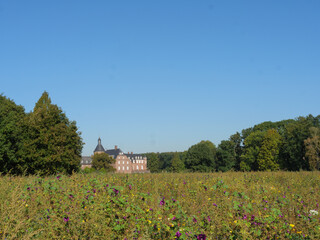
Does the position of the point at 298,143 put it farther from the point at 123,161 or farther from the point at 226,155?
the point at 123,161

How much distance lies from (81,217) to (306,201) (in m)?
5.49

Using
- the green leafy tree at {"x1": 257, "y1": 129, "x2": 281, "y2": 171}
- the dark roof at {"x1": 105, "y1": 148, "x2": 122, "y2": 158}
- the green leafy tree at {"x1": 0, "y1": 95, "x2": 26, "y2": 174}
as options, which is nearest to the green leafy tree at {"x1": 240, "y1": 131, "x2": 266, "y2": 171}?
the green leafy tree at {"x1": 257, "y1": 129, "x2": 281, "y2": 171}

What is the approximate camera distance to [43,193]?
7980 millimetres

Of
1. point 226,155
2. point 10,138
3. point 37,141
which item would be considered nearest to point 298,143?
point 226,155

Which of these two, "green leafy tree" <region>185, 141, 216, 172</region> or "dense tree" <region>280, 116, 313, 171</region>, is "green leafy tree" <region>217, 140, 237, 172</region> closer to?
"green leafy tree" <region>185, 141, 216, 172</region>

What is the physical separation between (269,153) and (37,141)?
147ft

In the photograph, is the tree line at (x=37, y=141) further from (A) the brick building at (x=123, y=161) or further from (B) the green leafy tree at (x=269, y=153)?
(A) the brick building at (x=123, y=161)

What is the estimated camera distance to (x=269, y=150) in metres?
63.5

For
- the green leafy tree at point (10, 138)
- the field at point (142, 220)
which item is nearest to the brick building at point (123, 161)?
the green leafy tree at point (10, 138)

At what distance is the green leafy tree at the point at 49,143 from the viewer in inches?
1448

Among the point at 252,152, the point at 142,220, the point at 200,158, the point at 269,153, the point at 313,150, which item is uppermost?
the point at 252,152

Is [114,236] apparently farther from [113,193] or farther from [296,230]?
[296,230]

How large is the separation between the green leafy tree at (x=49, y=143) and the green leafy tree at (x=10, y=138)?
871mm

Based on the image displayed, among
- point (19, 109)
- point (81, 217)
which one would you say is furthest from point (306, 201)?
point (19, 109)
